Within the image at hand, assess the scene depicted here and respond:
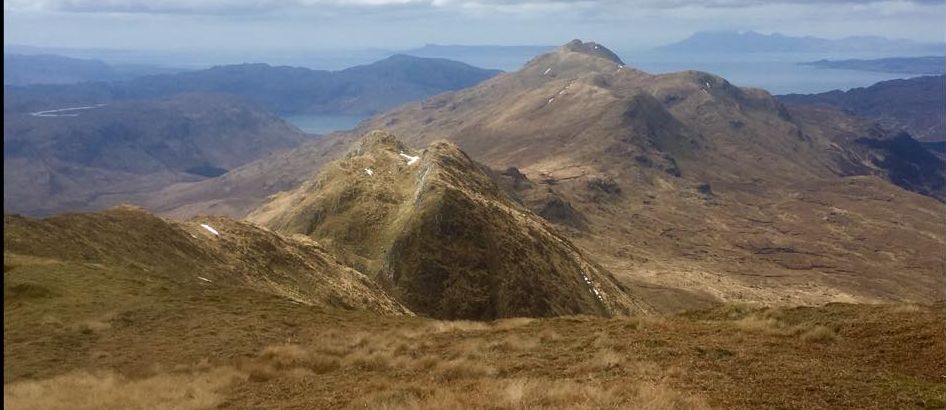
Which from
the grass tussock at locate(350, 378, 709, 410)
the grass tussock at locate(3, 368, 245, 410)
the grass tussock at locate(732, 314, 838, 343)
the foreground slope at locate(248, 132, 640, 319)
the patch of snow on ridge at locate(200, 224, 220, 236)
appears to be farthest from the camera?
the foreground slope at locate(248, 132, 640, 319)

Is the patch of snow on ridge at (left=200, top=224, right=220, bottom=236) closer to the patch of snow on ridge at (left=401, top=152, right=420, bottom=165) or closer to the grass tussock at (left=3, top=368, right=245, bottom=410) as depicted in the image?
the grass tussock at (left=3, top=368, right=245, bottom=410)

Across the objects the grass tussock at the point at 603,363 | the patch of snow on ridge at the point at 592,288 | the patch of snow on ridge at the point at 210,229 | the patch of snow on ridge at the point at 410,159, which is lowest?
the patch of snow on ridge at the point at 592,288

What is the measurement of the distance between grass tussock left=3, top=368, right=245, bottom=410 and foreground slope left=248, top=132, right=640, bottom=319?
167 feet

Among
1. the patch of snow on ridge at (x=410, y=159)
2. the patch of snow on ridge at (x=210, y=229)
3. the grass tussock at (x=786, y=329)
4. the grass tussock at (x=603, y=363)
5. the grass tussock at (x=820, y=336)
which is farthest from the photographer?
the patch of snow on ridge at (x=410, y=159)

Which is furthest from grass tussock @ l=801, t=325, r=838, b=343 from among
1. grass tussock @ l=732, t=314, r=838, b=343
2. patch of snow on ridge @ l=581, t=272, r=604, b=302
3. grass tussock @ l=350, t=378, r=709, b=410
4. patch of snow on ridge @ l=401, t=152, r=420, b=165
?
patch of snow on ridge @ l=401, t=152, r=420, b=165

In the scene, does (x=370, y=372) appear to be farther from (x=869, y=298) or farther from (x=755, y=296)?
(x=869, y=298)

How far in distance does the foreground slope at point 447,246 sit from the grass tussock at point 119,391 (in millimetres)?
50931

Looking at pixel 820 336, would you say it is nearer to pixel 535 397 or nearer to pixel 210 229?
pixel 535 397

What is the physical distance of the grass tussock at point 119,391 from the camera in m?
19.9

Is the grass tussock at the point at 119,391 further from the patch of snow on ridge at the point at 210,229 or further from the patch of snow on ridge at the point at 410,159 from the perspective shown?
the patch of snow on ridge at the point at 410,159

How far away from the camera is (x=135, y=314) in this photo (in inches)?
1236

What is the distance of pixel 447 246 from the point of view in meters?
82.8

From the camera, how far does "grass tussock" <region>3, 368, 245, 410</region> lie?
19.9 meters

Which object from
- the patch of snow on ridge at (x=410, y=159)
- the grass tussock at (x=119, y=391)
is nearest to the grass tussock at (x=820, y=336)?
the grass tussock at (x=119, y=391)
